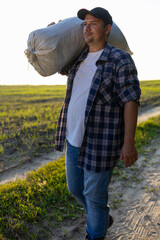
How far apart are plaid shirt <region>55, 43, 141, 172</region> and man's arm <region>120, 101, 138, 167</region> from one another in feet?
0.19

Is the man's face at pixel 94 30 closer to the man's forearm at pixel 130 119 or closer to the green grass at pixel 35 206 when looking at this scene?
the man's forearm at pixel 130 119

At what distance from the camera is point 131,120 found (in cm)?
193

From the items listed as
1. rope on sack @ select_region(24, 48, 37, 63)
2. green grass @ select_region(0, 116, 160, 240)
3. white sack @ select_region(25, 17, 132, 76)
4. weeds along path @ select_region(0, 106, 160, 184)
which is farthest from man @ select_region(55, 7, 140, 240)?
weeds along path @ select_region(0, 106, 160, 184)

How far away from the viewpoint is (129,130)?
1.94m

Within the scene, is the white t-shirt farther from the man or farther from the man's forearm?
the man's forearm

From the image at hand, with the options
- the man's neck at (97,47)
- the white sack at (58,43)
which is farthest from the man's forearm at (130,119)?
the white sack at (58,43)

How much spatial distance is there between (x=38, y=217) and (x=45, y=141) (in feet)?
10.5

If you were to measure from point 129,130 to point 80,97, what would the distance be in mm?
551

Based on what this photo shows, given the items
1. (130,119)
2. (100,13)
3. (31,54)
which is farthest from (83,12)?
(130,119)

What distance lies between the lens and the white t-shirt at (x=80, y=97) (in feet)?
7.01

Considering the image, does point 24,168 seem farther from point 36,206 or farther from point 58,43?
point 58,43

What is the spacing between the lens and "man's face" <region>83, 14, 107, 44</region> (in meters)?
2.06

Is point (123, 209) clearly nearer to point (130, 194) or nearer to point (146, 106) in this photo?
point (130, 194)

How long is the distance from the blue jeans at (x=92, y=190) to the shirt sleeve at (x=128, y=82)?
2.25 ft
